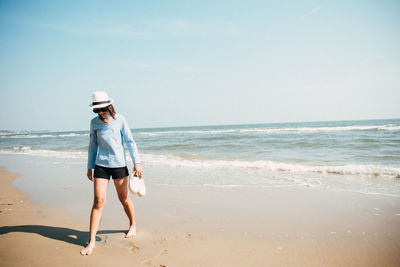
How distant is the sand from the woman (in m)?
0.55

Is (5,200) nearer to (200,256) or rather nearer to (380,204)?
(200,256)

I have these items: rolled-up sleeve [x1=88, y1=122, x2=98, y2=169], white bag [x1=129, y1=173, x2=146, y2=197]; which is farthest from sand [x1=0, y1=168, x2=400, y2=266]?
rolled-up sleeve [x1=88, y1=122, x2=98, y2=169]

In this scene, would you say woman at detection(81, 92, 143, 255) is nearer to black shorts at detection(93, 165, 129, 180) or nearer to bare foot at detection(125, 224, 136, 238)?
black shorts at detection(93, 165, 129, 180)

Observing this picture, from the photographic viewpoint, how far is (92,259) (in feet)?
8.49

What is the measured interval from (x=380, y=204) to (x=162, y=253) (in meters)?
4.13

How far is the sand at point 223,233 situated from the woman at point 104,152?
0.55 metres

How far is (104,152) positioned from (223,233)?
198cm

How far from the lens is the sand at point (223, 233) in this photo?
2586mm

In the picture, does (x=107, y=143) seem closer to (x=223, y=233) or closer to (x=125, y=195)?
(x=125, y=195)

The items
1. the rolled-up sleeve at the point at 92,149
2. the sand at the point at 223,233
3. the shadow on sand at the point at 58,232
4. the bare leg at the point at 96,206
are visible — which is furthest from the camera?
the shadow on sand at the point at 58,232

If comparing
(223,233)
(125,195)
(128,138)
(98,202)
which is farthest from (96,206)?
(223,233)

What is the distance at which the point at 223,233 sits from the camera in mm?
3232

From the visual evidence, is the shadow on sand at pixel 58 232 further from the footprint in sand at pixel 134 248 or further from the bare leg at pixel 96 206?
the footprint in sand at pixel 134 248

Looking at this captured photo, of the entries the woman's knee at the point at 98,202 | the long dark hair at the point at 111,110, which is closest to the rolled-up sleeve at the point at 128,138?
the long dark hair at the point at 111,110
